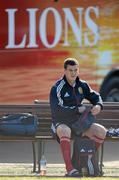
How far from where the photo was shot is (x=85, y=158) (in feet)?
30.1

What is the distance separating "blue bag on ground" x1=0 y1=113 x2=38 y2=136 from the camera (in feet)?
32.3

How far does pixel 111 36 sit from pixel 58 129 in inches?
179

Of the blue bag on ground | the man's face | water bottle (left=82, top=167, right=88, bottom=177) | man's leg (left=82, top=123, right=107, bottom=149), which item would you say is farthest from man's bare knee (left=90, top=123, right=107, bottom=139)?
the blue bag on ground

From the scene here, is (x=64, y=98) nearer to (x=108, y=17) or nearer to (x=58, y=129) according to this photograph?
(x=58, y=129)

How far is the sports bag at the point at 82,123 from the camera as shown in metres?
9.29

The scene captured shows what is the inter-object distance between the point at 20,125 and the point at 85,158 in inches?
44.9

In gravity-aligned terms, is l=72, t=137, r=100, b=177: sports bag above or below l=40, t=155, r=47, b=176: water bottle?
above

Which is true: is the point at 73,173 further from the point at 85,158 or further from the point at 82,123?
the point at 82,123

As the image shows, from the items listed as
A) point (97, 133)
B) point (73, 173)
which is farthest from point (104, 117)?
point (73, 173)

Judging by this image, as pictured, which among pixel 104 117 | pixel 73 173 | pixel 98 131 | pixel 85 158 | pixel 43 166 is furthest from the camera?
pixel 104 117

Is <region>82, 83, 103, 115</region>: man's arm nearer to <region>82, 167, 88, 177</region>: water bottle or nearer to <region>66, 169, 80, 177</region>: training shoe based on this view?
<region>82, 167, 88, 177</region>: water bottle

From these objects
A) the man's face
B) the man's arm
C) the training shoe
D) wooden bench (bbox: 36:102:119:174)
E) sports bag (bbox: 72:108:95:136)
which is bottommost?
the training shoe

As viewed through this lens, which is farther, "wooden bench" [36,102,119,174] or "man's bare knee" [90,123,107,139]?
"wooden bench" [36,102,119,174]

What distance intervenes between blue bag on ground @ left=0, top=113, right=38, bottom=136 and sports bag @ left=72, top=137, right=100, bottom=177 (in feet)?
2.53
